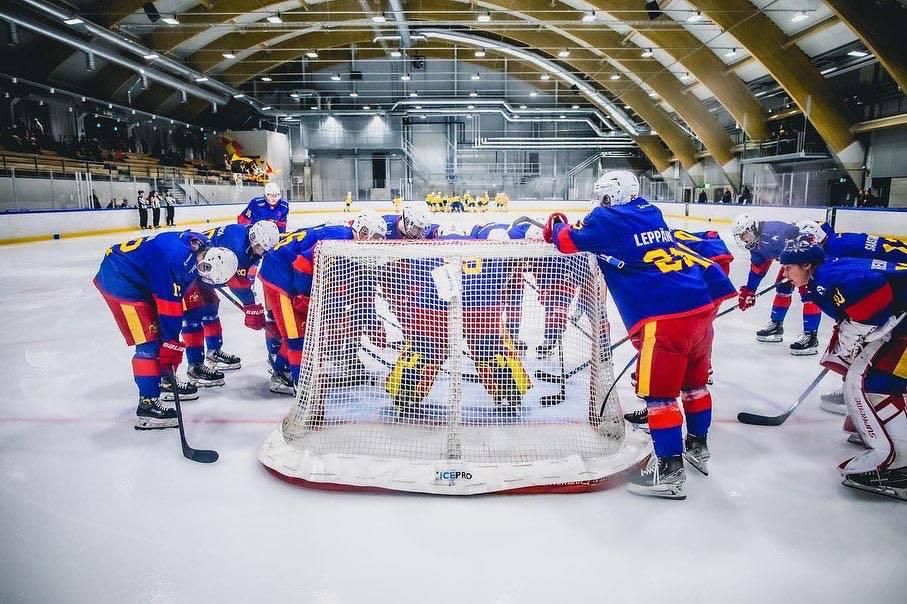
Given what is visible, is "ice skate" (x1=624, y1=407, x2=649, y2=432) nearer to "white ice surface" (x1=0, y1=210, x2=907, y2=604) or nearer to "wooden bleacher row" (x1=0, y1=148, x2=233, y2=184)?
"white ice surface" (x1=0, y1=210, x2=907, y2=604)

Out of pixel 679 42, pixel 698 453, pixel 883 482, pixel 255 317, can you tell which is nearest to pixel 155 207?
pixel 255 317

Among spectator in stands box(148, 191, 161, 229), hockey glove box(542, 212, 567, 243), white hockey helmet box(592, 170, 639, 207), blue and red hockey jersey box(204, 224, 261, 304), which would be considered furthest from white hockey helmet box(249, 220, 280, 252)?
spectator in stands box(148, 191, 161, 229)

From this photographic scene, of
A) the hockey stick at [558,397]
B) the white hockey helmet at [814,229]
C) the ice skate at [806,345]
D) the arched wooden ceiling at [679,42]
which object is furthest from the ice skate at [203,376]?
the arched wooden ceiling at [679,42]

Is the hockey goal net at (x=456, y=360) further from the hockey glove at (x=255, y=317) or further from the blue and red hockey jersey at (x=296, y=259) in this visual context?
the hockey glove at (x=255, y=317)

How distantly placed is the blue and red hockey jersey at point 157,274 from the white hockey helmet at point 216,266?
105 mm

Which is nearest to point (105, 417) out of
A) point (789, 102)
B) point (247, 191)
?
point (247, 191)

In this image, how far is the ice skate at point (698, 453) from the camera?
8.56 feet

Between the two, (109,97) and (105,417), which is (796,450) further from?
(109,97)

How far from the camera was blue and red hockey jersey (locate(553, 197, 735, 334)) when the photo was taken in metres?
2.29

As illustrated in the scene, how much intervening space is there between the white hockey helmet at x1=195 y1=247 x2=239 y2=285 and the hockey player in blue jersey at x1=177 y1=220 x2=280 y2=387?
1.39 feet

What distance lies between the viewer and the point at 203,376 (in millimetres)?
3863

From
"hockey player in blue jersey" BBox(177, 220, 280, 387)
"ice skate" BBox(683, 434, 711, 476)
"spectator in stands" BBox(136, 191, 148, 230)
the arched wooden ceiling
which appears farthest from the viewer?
the arched wooden ceiling

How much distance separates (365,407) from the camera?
315 cm

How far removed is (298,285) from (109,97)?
2330 cm
